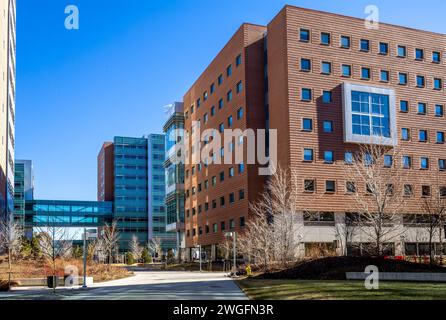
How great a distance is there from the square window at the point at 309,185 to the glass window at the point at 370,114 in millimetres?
7174

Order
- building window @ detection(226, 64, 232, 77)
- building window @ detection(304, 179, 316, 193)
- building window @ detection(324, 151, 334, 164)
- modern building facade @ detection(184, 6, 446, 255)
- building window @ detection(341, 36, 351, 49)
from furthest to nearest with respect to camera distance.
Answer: building window @ detection(226, 64, 232, 77) < building window @ detection(341, 36, 351, 49) < building window @ detection(324, 151, 334, 164) < modern building facade @ detection(184, 6, 446, 255) < building window @ detection(304, 179, 316, 193)

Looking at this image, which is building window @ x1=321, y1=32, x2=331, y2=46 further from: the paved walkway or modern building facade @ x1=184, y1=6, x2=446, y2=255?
the paved walkway

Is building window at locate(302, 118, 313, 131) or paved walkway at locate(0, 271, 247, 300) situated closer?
paved walkway at locate(0, 271, 247, 300)

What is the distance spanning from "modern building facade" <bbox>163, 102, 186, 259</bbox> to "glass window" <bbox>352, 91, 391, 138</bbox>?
36847 millimetres

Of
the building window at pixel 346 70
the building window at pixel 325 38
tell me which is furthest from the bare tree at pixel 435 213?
the building window at pixel 325 38

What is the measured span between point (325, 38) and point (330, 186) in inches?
627

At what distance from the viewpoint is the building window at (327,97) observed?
59.2 m

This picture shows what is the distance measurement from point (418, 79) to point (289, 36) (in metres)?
17.2

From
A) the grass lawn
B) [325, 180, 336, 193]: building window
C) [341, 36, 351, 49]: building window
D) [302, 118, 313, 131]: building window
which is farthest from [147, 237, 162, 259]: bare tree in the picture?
the grass lawn

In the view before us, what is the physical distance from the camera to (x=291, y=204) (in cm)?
4738

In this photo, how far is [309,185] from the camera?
5691 centimetres

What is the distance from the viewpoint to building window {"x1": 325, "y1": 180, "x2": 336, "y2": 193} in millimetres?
57750

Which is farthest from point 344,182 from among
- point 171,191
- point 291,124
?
point 171,191
